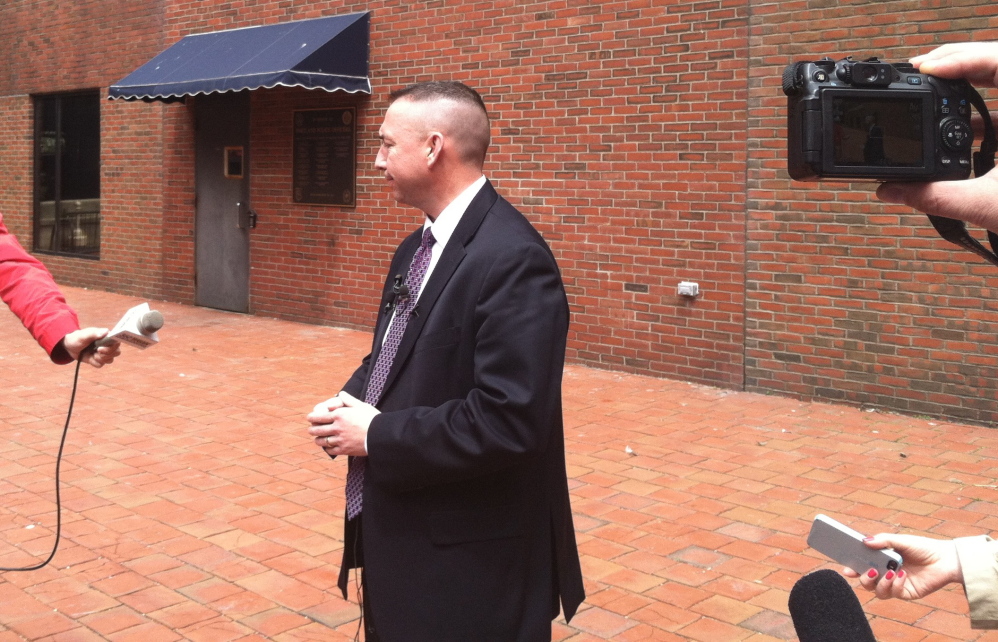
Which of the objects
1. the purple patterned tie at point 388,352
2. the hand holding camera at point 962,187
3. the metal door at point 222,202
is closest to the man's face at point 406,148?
the purple patterned tie at point 388,352

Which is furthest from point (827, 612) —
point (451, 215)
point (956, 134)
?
point (451, 215)

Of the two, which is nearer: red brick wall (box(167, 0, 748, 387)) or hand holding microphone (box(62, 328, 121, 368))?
hand holding microphone (box(62, 328, 121, 368))

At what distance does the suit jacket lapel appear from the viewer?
281cm

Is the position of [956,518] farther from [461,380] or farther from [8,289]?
[8,289]

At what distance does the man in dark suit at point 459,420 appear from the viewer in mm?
2662

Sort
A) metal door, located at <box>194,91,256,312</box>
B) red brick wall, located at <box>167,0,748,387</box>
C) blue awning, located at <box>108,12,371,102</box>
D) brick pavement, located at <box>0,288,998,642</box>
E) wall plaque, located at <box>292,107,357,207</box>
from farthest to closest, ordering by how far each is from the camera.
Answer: metal door, located at <box>194,91,256,312</box>, wall plaque, located at <box>292,107,357,207</box>, blue awning, located at <box>108,12,371,102</box>, red brick wall, located at <box>167,0,748,387</box>, brick pavement, located at <box>0,288,998,642</box>

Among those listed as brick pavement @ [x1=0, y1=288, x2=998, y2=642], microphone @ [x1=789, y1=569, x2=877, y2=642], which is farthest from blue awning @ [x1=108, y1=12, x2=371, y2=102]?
microphone @ [x1=789, y1=569, x2=877, y2=642]

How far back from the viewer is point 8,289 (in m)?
3.64

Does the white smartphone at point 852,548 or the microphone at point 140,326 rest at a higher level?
the microphone at point 140,326

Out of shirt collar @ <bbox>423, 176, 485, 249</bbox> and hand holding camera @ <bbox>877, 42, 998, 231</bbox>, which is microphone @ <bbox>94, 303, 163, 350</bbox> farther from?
hand holding camera @ <bbox>877, 42, 998, 231</bbox>

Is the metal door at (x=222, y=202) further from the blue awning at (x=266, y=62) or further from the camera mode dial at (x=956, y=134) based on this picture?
the camera mode dial at (x=956, y=134)

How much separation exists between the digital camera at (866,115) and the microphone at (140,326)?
5.45 ft

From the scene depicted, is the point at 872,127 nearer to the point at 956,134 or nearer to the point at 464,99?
the point at 956,134

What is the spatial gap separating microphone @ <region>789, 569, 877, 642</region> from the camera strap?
2.26 ft
